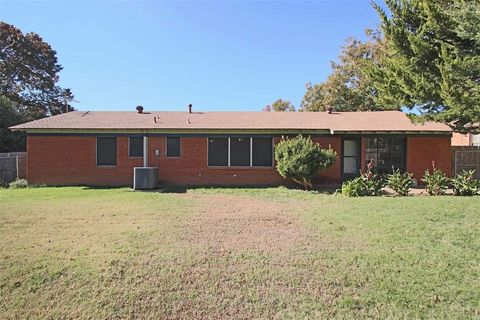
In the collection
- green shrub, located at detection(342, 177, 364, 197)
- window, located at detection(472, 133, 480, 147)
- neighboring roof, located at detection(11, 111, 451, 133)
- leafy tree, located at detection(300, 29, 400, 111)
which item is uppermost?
leafy tree, located at detection(300, 29, 400, 111)

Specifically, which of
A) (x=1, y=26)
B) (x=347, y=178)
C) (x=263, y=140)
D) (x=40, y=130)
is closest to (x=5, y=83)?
(x=1, y=26)

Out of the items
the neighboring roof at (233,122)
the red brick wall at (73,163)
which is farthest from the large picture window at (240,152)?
the red brick wall at (73,163)

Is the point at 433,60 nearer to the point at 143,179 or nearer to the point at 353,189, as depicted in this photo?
the point at 353,189

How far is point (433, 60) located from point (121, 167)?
1312cm

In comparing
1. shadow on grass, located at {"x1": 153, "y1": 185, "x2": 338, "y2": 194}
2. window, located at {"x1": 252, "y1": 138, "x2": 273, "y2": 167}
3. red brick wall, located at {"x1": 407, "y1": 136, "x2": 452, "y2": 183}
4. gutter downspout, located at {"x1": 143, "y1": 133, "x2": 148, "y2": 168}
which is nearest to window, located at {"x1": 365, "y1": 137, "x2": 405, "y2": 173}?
red brick wall, located at {"x1": 407, "y1": 136, "x2": 452, "y2": 183}

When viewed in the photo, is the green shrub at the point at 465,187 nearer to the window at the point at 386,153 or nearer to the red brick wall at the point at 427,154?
the red brick wall at the point at 427,154

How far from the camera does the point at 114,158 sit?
1634 centimetres

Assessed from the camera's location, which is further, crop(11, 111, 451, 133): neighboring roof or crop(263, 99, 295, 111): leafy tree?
crop(263, 99, 295, 111): leafy tree

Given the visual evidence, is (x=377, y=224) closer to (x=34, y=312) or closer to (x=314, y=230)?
(x=314, y=230)

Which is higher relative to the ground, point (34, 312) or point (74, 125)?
point (74, 125)

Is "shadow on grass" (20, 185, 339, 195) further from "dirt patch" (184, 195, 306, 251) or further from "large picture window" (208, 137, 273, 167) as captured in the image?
"dirt patch" (184, 195, 306, 251)

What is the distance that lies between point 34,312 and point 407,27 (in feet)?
39.1

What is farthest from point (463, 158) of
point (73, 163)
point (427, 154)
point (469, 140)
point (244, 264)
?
point (73, 163)

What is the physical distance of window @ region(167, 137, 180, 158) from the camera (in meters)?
16.3
